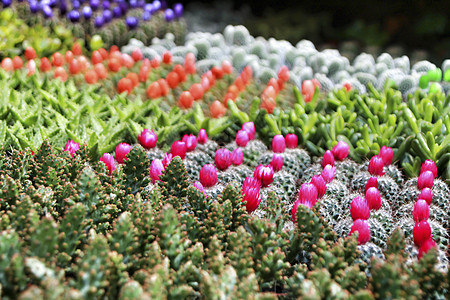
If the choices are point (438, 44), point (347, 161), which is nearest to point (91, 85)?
point (347, 161)

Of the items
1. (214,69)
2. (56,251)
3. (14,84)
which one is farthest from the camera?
(214,69)

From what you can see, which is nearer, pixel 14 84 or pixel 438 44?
pixel 14 84

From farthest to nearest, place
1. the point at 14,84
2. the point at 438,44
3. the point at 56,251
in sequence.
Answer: the point at 438,44, the point at 14,84, the point at 56,251

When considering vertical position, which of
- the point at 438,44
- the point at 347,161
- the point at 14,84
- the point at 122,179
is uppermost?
the point at 438,44

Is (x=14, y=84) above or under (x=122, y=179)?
under

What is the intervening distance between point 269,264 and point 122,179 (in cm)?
97

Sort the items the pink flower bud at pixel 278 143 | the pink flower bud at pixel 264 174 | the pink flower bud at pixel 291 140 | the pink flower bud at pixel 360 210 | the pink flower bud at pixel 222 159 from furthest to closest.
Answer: the pink flower bud at pixel 291 140, the pink flower bud at pixel 278 143, the pink flower bud at pixel 222 159, the pink flower bud at pixel 264 174, the pink flower bud at pixel 360 210

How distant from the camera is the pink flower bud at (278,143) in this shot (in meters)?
3.26

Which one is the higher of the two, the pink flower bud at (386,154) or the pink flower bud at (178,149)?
the pink flower bud at (386,154)

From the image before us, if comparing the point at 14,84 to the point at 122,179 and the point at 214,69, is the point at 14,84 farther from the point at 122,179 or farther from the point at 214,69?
the point at 122,179

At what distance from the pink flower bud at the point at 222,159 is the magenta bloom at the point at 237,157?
0.04 meters

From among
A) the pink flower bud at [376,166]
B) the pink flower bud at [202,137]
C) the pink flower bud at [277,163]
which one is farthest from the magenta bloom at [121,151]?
the pink flower bud at [376,166]

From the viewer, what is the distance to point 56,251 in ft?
5.85

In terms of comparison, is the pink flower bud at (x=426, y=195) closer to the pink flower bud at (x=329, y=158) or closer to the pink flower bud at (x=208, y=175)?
the pink flower bud at (x=329, y=158)
